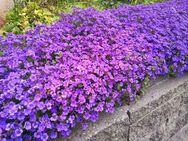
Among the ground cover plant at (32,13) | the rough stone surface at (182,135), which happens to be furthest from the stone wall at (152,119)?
the ground cover plant at (32,13)

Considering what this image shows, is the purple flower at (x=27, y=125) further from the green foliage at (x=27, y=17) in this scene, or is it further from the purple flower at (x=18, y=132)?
the green foliage at (x=27, y=17)

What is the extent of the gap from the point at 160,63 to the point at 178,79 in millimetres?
335

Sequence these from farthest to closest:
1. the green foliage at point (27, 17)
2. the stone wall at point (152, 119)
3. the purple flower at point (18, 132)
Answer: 1. the green foliage at point (27, 17)
2. the stone wall at point (152, 119)
3. the purple flower at point (18, 132)

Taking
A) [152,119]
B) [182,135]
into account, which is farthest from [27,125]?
[182,135]

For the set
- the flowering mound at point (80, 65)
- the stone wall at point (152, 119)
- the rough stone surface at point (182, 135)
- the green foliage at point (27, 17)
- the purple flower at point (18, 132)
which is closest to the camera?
the purple flower at point (18, 132)

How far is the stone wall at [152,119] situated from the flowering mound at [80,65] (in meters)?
0.09

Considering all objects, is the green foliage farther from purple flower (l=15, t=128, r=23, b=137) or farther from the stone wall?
purple flower (l=15, t=128, r=23, b=137)

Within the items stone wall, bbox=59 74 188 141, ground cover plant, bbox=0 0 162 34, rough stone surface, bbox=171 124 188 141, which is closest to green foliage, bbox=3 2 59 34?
ground cover plant, bbox=0 0 162 34

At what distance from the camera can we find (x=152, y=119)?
97.3 inches

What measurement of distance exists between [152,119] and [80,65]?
766 millimetres

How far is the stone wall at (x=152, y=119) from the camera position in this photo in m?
2.07

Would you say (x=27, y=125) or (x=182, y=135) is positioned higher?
(x=27, y=125)

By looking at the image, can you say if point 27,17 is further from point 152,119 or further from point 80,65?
point 152,119

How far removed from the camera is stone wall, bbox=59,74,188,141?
207 centimetres
